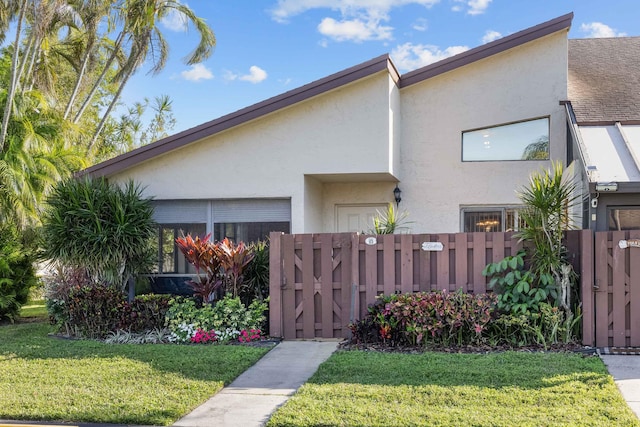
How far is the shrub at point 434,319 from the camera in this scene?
24.1ft

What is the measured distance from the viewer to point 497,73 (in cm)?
1155

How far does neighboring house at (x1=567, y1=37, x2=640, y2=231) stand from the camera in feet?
28.3

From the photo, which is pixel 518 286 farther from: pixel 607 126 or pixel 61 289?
pixel 61 289

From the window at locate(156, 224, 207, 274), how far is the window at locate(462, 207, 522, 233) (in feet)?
17.7

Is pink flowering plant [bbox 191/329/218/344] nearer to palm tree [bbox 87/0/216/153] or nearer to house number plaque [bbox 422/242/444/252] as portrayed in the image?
house number plaque [bbox 422/242/444/252]

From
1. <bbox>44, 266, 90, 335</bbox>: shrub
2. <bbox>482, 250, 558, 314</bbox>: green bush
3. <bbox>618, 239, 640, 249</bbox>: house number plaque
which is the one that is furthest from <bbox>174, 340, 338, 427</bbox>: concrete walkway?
<bbox>618, 239, 640, 249</bbox>: house number plaque

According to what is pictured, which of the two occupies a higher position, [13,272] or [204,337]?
[13,272]

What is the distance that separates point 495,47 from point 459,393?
26.6 ft

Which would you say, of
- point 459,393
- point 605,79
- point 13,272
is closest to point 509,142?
point 605,79

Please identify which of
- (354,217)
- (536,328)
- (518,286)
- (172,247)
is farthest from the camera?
(354,217)

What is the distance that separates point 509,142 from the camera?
11664 mm

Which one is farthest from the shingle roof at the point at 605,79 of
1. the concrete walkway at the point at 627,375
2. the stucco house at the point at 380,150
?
the concrete walkway at the point at 627,375

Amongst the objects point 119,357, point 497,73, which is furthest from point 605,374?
point 497,73

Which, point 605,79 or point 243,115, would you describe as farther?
point 605,79
